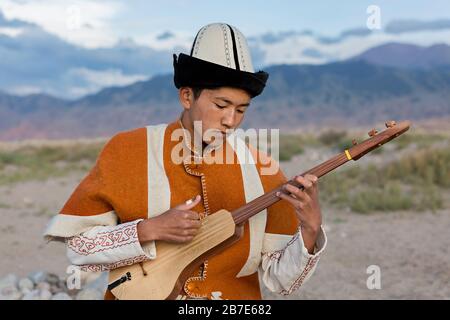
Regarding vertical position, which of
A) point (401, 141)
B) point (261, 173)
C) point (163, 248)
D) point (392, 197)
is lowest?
point (163, 248)

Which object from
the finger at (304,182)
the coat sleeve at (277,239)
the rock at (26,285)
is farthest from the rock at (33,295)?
the finger at (304,182)

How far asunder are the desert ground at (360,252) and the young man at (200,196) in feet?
12.6

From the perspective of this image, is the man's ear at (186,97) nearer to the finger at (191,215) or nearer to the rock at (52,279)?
the finger at (191,215)

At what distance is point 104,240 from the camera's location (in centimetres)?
268

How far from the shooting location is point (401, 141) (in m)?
20.8

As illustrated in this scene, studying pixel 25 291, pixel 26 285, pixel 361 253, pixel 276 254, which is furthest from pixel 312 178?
pixel 361 253

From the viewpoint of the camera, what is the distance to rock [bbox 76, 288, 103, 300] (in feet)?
19.1

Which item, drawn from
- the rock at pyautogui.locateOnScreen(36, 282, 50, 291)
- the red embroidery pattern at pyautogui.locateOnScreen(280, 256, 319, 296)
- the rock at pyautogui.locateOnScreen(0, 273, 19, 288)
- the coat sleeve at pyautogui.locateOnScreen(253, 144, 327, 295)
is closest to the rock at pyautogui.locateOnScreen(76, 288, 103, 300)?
the rock at pyautogui.locateOnScreen(36, 282, 50, 291)

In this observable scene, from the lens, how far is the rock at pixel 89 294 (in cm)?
582

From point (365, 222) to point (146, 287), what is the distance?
26.7 feet

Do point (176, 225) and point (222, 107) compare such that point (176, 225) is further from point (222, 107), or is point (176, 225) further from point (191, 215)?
point (222, 107)

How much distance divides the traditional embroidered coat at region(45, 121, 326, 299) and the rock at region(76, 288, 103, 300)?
312cm
